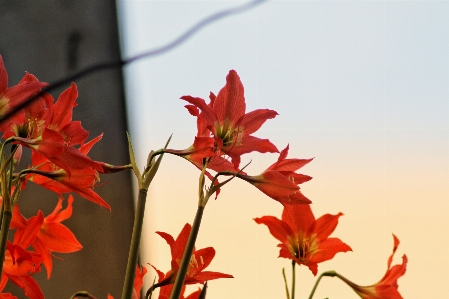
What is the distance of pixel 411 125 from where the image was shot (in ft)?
3.17

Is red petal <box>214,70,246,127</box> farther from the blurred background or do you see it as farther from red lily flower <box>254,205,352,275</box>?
the blurred background

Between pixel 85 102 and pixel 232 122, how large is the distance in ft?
2.30

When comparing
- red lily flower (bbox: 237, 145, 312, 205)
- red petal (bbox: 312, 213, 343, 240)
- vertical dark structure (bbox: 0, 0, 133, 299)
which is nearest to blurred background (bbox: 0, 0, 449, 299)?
vertical dark structure (bbox: 0, 0, 133, 299)

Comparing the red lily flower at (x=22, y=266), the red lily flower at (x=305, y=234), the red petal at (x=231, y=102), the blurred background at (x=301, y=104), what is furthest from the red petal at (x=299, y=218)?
the blurred background at (x=301, y=104)

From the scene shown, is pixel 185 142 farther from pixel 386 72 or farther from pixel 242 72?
pixel 386 72

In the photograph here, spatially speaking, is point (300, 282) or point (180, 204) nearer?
point (300, 282)

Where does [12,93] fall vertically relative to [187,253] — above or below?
above

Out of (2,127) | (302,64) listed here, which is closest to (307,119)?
(302,64)

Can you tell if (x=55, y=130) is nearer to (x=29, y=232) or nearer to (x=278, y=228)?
(x=29, y=232)

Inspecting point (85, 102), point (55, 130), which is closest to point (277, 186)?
point (55, 130)

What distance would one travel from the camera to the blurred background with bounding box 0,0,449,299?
0.96 m

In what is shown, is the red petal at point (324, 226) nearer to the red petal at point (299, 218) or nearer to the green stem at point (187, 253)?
the red petal at point (299, 218)

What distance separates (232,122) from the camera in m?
0.42

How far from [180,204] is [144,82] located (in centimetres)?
25
